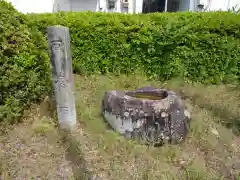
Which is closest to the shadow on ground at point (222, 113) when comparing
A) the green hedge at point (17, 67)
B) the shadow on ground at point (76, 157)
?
the shadow on ground at point (76, 157)

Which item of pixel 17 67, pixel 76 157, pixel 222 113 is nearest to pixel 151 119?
pixel 76 157

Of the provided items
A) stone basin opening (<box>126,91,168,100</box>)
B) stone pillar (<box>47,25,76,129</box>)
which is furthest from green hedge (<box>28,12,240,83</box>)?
stone pillar (<box>47,25,76,129</box>)

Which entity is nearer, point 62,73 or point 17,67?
point 62,73

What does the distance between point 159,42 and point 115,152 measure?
2.91m

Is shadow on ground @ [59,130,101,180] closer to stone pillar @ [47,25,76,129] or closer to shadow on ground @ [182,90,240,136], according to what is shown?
stone pillar @ [47,25,76,129]

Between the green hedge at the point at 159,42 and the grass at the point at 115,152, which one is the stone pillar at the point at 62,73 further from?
the green hedge at the point at 159,42

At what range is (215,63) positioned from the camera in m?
5.50

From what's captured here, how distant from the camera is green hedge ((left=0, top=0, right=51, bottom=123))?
3.74 meters

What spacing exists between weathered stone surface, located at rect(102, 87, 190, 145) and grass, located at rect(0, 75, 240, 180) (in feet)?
0.44

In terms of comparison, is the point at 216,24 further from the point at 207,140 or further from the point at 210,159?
the point at 210,159

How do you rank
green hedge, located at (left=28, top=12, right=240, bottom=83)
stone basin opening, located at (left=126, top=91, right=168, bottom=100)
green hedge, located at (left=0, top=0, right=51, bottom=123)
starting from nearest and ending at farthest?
green hedge, located at (left=0, top=0, right=51, bottom=123), stone basin opening, located at (left=126, top=91, right=168, bottom=100), green hedge, located at (left=28, top=12, right=240, bottom=83)

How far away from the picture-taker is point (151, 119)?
3430 millimetres

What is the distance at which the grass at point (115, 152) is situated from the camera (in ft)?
9.82

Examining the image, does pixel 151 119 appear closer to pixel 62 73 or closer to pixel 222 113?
pixel 62 73
